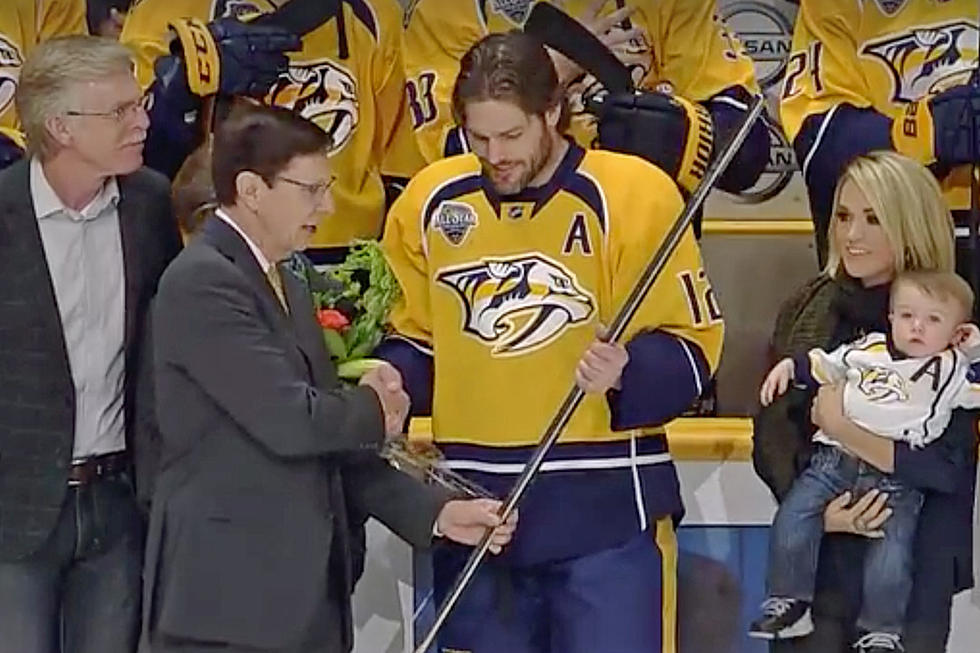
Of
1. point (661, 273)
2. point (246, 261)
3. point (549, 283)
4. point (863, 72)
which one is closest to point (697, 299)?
point (661, 273)

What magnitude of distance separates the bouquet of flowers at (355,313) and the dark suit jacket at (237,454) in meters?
0.24

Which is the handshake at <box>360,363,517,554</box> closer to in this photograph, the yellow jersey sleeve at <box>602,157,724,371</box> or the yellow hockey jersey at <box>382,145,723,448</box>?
the yellow hockey jersey at <box>382,145,723,448</box>

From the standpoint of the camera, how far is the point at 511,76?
188 cm

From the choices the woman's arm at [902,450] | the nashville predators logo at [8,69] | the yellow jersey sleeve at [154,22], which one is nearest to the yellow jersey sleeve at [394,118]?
the yellow jersey sleeve at [154,22]

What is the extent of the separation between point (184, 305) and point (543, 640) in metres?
0.58

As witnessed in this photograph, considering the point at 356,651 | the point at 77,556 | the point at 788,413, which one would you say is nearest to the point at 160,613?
the point at 77,556

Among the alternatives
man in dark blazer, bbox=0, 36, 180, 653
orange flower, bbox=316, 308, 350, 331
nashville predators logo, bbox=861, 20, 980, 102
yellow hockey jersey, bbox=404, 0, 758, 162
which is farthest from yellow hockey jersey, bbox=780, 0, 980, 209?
man in dark blazer, bbox=0, 36, 180, 653

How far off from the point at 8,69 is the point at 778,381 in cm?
125

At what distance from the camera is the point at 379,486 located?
193 cm

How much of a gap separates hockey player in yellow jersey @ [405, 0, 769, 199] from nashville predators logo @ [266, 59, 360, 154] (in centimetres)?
9

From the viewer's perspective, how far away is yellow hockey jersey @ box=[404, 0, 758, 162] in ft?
8.12

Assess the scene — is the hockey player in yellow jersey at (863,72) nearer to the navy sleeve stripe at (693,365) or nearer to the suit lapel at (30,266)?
the navy sleeve stripe at (693,365)

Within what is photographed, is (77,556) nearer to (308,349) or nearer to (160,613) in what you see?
(160,613)

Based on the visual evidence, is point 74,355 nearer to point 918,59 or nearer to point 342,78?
point 342,78
